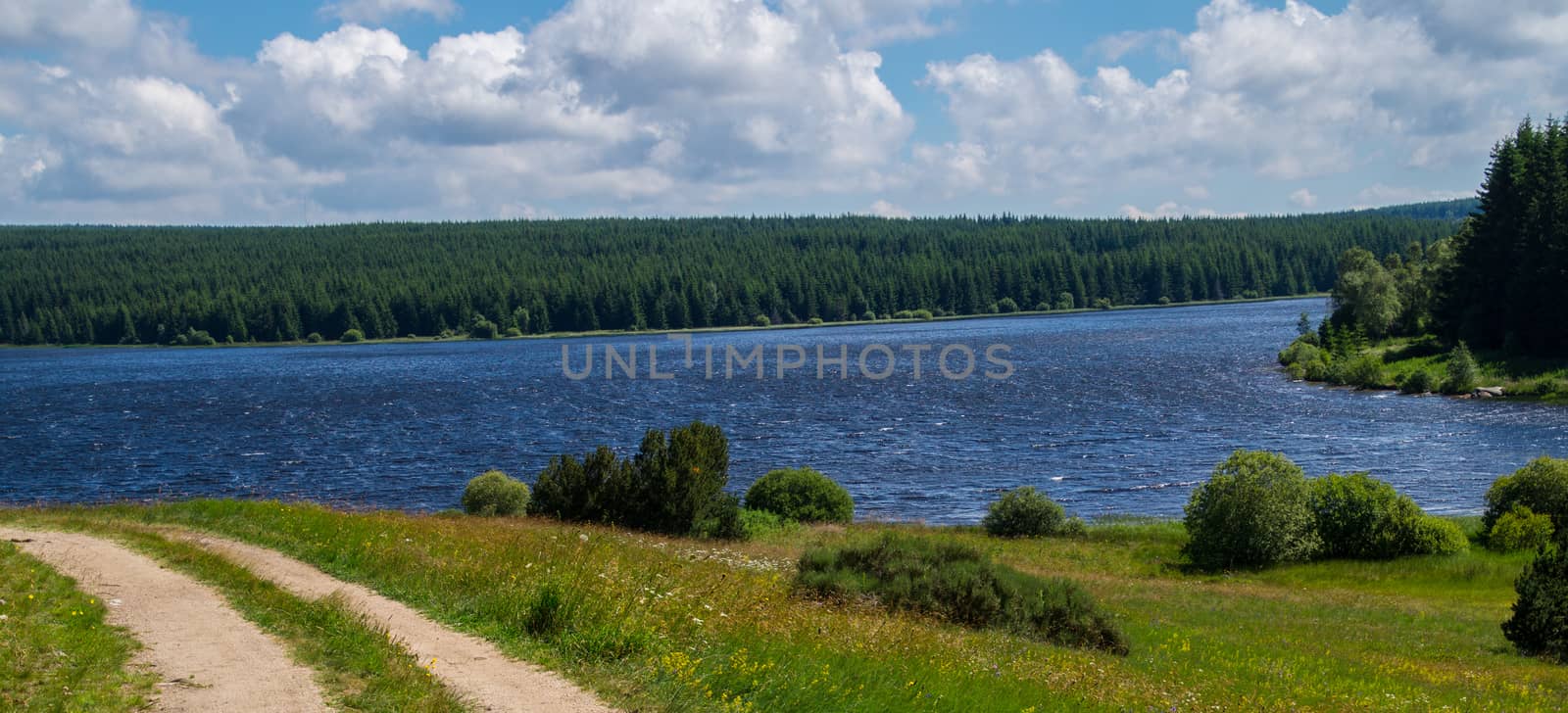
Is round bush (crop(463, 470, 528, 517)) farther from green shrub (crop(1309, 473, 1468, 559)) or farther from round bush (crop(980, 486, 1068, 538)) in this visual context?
green shrub (crop(1309, 473, 1468, 559))

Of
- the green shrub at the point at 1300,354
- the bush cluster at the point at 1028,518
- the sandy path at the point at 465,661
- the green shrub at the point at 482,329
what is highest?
the green shrub at the point at 482,329

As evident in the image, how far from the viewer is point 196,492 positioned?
45.6 m

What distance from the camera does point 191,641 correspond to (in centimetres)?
1180

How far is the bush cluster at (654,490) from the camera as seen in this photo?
3136 centimetres

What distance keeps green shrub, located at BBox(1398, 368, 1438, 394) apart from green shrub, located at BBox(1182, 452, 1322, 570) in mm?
47005

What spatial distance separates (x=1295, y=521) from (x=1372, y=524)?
2.29 meters

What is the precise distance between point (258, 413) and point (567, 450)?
32.0 meters

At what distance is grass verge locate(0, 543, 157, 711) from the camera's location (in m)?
9.57

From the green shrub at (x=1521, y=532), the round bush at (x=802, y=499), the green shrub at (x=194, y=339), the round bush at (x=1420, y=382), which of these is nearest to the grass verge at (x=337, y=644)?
the round bush at (x=802, y=499)

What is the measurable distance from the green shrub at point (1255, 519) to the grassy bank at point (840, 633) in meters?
3.44

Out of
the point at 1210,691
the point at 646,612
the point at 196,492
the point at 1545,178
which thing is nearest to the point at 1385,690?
the point at 1210,691

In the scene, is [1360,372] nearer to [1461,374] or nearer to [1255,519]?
[1461,374]

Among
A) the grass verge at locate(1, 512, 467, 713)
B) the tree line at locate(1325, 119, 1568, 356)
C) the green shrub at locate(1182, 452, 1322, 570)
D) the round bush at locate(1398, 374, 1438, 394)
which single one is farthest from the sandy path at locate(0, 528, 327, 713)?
the tree line at locate(1325, 119, 1568, 356)

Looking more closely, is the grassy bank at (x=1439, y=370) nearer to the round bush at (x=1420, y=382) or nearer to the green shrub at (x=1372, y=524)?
the round bush at (x=1420, y=382)
